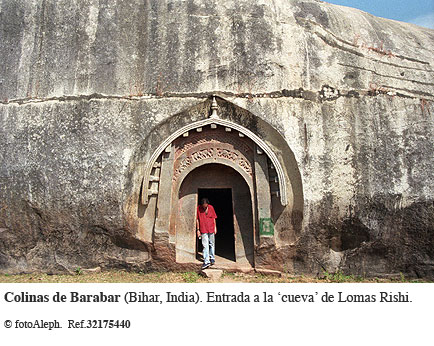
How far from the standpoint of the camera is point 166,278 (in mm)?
5645

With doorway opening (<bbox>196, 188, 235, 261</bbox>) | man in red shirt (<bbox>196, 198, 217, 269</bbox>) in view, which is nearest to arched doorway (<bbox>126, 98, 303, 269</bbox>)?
man in red shirt (<bbox>196, 198, 217, 269</bbox>)

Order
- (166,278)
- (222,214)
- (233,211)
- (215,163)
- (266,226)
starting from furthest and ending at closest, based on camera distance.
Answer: (222,214) → (233,211) → (215,163) → (266,226) → (166,278)

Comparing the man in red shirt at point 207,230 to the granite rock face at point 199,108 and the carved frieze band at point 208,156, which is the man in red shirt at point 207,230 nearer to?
the granite rock face at point 199,108

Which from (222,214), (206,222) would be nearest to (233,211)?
(206,222)

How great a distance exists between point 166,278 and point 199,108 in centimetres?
262

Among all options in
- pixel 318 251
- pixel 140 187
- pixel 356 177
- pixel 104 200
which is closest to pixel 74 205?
pixel 104 200

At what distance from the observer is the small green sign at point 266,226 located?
575 cm

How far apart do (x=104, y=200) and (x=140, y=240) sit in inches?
31.7

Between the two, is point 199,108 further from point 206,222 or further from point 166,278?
point 166,278

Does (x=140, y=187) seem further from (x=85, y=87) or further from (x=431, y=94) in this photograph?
(x=431, y=94)

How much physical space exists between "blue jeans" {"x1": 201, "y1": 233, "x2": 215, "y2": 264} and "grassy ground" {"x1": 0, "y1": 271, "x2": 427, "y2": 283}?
0.29 metres

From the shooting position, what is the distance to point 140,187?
5.88 meters

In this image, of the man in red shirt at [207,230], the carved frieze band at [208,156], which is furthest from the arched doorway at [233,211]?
the carved frieze band at [208,156]

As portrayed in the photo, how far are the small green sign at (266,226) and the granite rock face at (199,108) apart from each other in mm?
184
